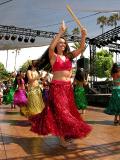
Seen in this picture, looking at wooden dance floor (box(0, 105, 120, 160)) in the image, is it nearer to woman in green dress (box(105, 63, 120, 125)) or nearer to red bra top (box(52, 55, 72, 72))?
red bra top (box(52, 55, 72, 72))

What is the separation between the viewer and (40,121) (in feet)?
19.0

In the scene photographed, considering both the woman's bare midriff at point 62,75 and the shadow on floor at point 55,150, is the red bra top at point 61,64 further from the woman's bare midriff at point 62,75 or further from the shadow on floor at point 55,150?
the shadow on floor at point 55,150

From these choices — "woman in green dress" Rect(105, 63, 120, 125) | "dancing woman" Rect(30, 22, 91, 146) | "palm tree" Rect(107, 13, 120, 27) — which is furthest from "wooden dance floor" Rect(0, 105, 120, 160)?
"palm tree" Rect(107, 13, 120, 27)

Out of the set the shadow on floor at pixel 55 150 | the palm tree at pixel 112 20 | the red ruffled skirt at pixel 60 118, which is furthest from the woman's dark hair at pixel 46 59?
the palm tree at pixel 112 20

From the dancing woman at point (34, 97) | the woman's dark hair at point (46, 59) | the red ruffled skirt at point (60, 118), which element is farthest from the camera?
the dancing woman at point (34, 97)

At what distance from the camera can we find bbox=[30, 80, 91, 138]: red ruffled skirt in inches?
218

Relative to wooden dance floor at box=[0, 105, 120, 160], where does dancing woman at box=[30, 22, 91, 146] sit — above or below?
above

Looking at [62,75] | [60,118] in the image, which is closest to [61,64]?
[62,75]

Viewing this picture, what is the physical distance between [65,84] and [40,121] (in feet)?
2.18

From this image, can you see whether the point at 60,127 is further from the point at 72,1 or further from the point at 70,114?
the point at 72,1

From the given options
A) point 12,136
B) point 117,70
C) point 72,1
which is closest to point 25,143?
point 12,136

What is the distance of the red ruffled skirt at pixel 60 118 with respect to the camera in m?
A: 5.54

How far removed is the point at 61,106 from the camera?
5.67 m

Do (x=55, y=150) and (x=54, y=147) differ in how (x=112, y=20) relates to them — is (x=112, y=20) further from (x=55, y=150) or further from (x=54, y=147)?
(x=55, y=150)
